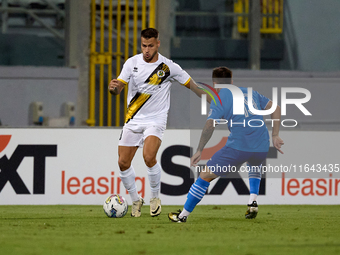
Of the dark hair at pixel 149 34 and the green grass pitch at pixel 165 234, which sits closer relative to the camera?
the green grass pitch at pixel 165 234

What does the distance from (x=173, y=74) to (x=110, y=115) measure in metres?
6.32

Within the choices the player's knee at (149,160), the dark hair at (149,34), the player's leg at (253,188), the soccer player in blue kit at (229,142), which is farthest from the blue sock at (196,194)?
the dark hair at (149,34)

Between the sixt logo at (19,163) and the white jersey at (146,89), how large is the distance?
2.54 metres

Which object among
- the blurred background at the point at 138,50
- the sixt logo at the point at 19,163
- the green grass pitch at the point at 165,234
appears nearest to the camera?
the green grass pitch at the point at 165,234

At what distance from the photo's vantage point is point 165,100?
6.22m

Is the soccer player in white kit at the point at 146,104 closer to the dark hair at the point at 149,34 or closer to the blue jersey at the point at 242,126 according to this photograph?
the dark hair at the point at 149,34

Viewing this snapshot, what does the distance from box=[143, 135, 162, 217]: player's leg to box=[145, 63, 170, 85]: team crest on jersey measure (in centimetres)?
57

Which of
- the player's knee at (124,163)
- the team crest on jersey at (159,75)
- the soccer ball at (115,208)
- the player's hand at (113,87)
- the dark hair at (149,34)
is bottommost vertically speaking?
the soccer ball at (115,208)

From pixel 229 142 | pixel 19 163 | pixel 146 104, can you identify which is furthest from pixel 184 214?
pixel 19 163

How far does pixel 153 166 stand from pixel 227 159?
1.07 meters

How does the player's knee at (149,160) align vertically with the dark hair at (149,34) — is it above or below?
below

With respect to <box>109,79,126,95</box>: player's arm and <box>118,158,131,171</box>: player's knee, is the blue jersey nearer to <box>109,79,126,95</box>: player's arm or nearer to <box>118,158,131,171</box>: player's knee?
<box>109,79,126,95</box>: player's arm

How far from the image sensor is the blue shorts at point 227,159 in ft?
17.4

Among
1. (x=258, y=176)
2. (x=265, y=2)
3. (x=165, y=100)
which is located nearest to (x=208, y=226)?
(x=258, y=176)
